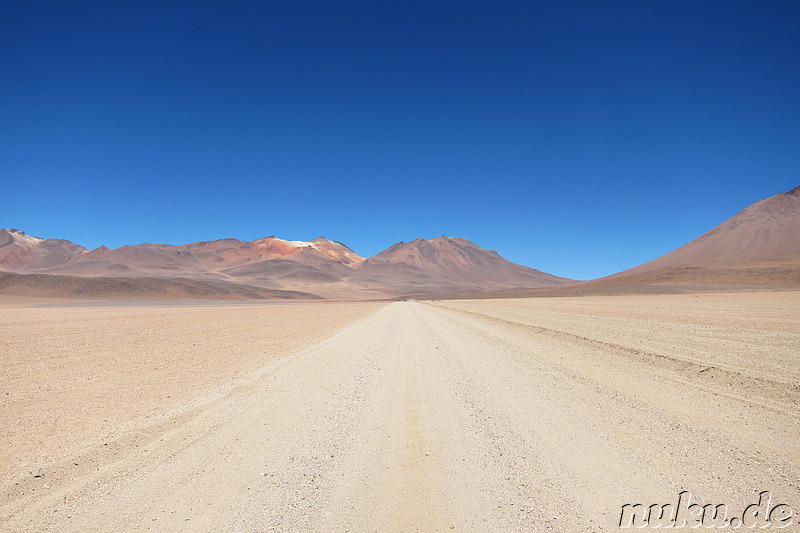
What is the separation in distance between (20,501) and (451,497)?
3.90m

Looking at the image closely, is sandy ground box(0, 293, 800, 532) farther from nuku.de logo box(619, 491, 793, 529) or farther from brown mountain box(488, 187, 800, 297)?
brown mountain box(488, 187, 800, 297)

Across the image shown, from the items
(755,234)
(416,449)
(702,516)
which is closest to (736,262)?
(755,234)

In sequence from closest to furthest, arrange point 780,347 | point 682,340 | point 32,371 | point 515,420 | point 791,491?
1. point 791,491
2. point 515,420
3. point 32,371
4. point 780,347
5. point 682,340

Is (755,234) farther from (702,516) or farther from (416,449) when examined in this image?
(416,449)

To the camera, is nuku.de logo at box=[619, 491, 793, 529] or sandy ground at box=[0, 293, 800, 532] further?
sandy ground at box=[0, 293, 800, 532]

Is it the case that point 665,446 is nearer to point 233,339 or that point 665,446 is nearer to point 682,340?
point 682,340

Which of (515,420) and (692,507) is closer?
(692,507)

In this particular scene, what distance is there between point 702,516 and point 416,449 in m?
2.76

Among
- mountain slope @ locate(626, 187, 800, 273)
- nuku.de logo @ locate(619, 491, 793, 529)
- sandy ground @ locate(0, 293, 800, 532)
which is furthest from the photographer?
mountain slope @ locate(626, 187, 800, 273)

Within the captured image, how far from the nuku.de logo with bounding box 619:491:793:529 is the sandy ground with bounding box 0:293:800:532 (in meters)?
0.08

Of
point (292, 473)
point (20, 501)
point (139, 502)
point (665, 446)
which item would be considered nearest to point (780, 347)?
point (665, 446)

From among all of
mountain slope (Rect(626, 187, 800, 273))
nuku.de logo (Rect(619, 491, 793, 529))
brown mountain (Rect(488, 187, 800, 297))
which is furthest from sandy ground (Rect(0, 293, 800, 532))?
mountain slope (Rect(626, 187, 800, 273))

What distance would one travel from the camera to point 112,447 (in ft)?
17.6

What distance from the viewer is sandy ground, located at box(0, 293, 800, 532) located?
372 cm
